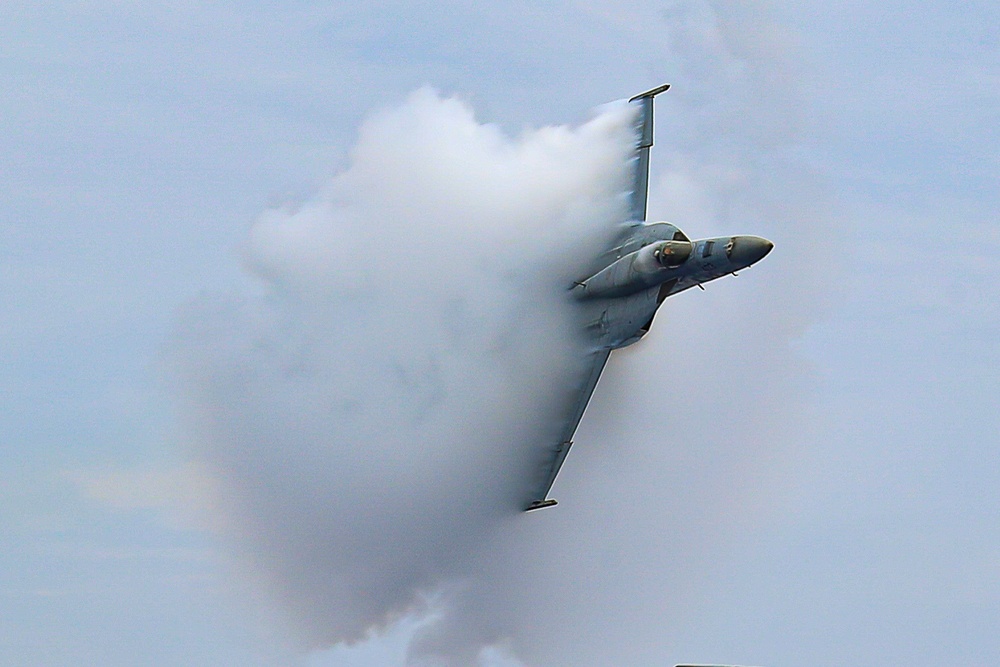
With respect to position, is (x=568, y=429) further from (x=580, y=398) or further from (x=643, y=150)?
(x=643, y=150)

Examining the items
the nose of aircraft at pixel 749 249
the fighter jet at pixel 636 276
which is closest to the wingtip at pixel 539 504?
the fighter jet at pixel 636 276

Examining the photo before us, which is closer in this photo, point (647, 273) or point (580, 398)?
point (647, 273)

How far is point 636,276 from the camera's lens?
119 metres

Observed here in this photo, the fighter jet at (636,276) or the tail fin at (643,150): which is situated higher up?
the tail fin at (643,150)

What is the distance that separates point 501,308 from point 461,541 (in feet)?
28.6

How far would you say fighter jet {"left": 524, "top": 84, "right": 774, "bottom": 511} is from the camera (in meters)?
117

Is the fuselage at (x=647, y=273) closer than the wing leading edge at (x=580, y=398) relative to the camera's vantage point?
Yes

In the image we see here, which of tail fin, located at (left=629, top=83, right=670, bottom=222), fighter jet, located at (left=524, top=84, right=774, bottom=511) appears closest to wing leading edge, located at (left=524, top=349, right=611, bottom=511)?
fighter jet, located at (left=524, top=84, right=774, bottom=511)

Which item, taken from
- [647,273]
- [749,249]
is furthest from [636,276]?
[749,249]

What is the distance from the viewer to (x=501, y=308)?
12294 centimetres

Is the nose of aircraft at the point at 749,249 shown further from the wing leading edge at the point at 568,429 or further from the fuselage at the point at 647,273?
the wing leading edge at the point at 568,429

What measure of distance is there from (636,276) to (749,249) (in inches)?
202

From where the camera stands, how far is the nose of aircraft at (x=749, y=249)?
11569 centimetres

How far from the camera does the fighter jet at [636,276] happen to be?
117 metres
